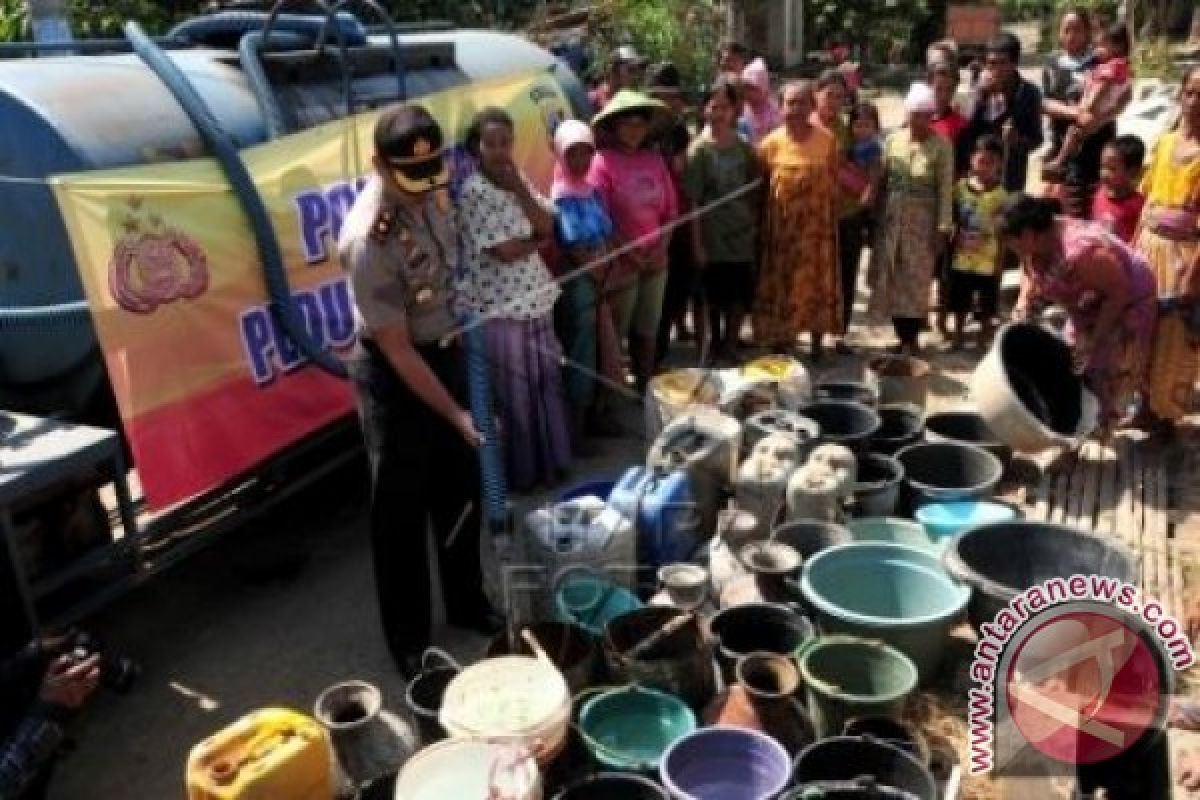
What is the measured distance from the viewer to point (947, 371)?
21.5 feet

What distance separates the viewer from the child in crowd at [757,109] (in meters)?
6.94

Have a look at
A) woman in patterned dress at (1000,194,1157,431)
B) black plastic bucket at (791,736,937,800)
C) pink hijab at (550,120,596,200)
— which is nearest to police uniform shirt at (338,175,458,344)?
pink hijab at (550,120,596,200)

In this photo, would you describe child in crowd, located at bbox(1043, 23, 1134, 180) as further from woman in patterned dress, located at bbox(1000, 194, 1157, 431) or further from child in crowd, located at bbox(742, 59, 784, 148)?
woman in patterned dress, located at bbox(1000, 194, 1157, 431)

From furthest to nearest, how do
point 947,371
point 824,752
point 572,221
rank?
point 947,371 < point 572,221 < point 824,752

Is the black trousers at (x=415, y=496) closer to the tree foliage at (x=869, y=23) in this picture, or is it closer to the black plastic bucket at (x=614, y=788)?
the black plastic bucket at (x=614, y=788)

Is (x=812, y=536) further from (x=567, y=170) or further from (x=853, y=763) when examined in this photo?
(x=567, y=170)

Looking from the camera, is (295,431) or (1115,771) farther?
(295,431)

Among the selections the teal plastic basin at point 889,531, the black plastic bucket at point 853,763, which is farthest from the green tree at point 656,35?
the black plastic bucket at point 853,763

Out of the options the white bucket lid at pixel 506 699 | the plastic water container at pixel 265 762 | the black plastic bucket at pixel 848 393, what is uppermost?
the plastic water container at pixel 265 762

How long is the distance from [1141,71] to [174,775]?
607 inches

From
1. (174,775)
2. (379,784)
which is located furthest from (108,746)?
(379,784)

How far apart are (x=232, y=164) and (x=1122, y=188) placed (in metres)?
4.50

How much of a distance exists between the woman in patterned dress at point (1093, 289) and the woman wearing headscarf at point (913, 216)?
126cm

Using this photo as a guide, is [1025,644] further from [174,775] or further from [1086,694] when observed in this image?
[174,775]
